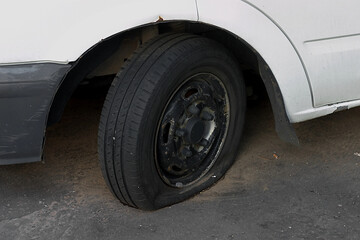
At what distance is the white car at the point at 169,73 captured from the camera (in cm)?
243

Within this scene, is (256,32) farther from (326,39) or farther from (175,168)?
(175,168)

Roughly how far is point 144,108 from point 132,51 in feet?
1.78

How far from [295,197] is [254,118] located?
1173mm

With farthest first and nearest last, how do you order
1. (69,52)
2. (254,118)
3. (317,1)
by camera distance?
1. (254,118)
2. (317,1)
3. (69,52)

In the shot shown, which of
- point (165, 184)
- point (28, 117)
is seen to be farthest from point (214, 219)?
point (28, 117)

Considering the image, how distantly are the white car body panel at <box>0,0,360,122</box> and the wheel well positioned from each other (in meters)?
0.08

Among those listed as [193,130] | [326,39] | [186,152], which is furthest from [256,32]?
[186,152]

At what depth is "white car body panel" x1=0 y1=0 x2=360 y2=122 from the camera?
239cm

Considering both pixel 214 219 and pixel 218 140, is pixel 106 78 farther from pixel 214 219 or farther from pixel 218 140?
pixel 214 219

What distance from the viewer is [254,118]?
4.30 meters

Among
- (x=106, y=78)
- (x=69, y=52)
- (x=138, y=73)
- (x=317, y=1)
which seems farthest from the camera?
(x=106, y=78)

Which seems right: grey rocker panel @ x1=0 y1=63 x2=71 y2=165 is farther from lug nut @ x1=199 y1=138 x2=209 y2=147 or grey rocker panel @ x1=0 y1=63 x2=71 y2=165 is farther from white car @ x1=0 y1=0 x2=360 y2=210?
lug nut @ x1=199 y1=138 x2=209 y2=147

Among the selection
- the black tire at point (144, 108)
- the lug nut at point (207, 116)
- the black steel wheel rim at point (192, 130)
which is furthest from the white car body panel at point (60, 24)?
the lug nut at point (207, 116)

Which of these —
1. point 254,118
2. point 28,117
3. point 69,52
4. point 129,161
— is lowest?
point 254,118
